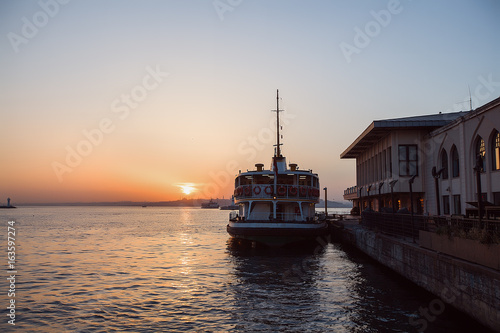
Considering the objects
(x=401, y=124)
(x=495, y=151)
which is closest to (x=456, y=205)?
(x=495, y=151)

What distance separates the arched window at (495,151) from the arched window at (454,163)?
5.35 m

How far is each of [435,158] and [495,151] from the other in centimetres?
934

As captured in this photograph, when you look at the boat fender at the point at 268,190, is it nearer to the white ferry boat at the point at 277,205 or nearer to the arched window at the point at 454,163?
the white ferry boat at the point at 277,205

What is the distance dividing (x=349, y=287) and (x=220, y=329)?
791 centimetres

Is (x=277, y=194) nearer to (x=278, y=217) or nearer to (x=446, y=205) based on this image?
(x=278, y=217)

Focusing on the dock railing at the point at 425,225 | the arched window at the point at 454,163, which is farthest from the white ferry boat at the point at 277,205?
the arched window at the point at 454,163

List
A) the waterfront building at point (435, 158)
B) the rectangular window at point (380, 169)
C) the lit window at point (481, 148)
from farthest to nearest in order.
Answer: the rectangular window at point (380, 169), the lit window at point (481, 148), the waterfront building at point (435, 158)

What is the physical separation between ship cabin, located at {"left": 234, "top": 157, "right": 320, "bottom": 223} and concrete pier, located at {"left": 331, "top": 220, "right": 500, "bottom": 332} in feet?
36.9

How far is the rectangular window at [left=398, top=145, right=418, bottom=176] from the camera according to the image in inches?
1534

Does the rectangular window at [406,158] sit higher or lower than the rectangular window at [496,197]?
higher

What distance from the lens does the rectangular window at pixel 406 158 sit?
128 ft

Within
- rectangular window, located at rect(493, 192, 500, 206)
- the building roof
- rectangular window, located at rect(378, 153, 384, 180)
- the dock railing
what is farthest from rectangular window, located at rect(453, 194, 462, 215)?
rectangular window, located at rect(378, 153, 384, 180)

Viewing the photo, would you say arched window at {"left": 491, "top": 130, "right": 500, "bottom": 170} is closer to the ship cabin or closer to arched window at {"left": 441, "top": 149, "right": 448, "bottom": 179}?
arched window at {"left": 441, "top": 149, "right": 448, "bottom": 179}

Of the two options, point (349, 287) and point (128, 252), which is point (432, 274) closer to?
point (349, 287)
